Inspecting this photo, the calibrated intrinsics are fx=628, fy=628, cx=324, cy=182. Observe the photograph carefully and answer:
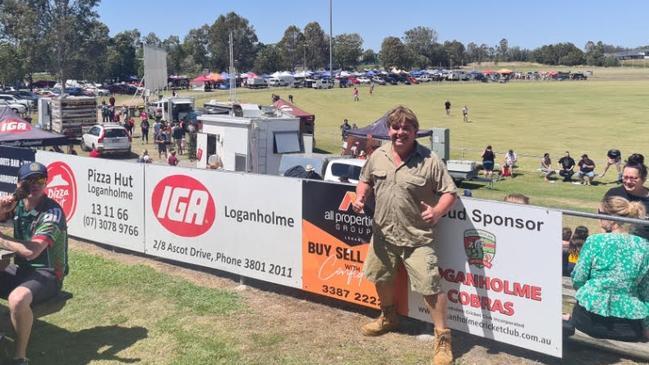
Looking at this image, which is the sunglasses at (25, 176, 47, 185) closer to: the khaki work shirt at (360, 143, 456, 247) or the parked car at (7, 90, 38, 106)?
the khaki work shirt at (360, 143, 456, 247)

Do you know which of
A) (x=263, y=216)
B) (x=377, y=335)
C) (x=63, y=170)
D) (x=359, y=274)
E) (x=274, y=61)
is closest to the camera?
(x=377, y=335)

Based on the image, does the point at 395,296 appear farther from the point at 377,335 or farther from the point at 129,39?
the point at 129,39

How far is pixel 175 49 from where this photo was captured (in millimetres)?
146375

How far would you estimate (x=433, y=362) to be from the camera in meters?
5.12

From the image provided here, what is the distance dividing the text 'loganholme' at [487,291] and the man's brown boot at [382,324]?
563mm

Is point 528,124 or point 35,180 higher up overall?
point 35,180

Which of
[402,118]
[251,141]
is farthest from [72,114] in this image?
[402,118]

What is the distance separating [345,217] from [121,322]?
248 centimetres

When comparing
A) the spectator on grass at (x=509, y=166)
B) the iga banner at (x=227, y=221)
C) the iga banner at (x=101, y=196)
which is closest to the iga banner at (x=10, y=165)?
the iga banner at (x=101, y=196)

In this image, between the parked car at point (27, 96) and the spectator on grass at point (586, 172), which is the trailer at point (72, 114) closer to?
the spectator on grass at point (586, 172)

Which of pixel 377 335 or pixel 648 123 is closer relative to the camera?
pixel 377 335

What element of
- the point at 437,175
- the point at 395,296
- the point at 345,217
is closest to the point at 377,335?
the point at 395,296

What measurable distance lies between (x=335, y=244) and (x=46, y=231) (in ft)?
8.93

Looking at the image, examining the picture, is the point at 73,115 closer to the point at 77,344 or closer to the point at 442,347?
the point at 77,344
